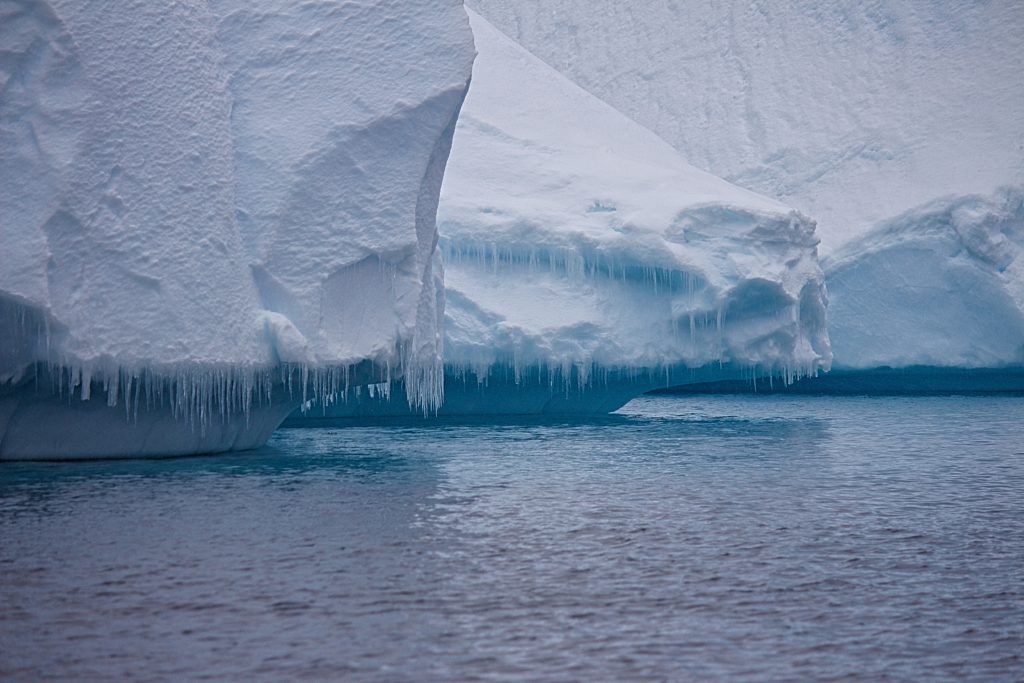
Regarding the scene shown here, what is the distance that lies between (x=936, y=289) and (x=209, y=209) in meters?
13.5

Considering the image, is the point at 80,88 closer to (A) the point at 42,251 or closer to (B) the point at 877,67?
(A) the point at 42,251

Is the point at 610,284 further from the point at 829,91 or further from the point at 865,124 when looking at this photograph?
the point at 829,91

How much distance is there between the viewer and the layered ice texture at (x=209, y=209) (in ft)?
26.1

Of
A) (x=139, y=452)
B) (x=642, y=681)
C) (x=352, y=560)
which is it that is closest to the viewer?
(x=642, y=681)

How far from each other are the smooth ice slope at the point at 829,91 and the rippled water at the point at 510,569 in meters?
12.8

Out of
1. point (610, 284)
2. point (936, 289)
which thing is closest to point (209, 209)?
point (610, 284)

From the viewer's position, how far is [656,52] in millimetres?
25297

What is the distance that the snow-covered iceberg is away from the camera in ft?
44.8

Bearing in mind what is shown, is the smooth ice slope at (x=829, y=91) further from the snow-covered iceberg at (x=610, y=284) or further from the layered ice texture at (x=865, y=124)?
the snow-covered iceberg at (x=610, y=284)

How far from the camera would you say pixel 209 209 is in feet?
28.1

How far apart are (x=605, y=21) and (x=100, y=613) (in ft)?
78.1

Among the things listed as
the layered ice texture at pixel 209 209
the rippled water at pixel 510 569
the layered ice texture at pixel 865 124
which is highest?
the layered ice texture at pixel 865 124

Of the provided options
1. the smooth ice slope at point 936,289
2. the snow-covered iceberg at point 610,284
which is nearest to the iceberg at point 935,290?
the smooth ice slope at point 936,289

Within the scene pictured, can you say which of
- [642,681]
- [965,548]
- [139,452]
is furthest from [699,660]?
[139,452]
